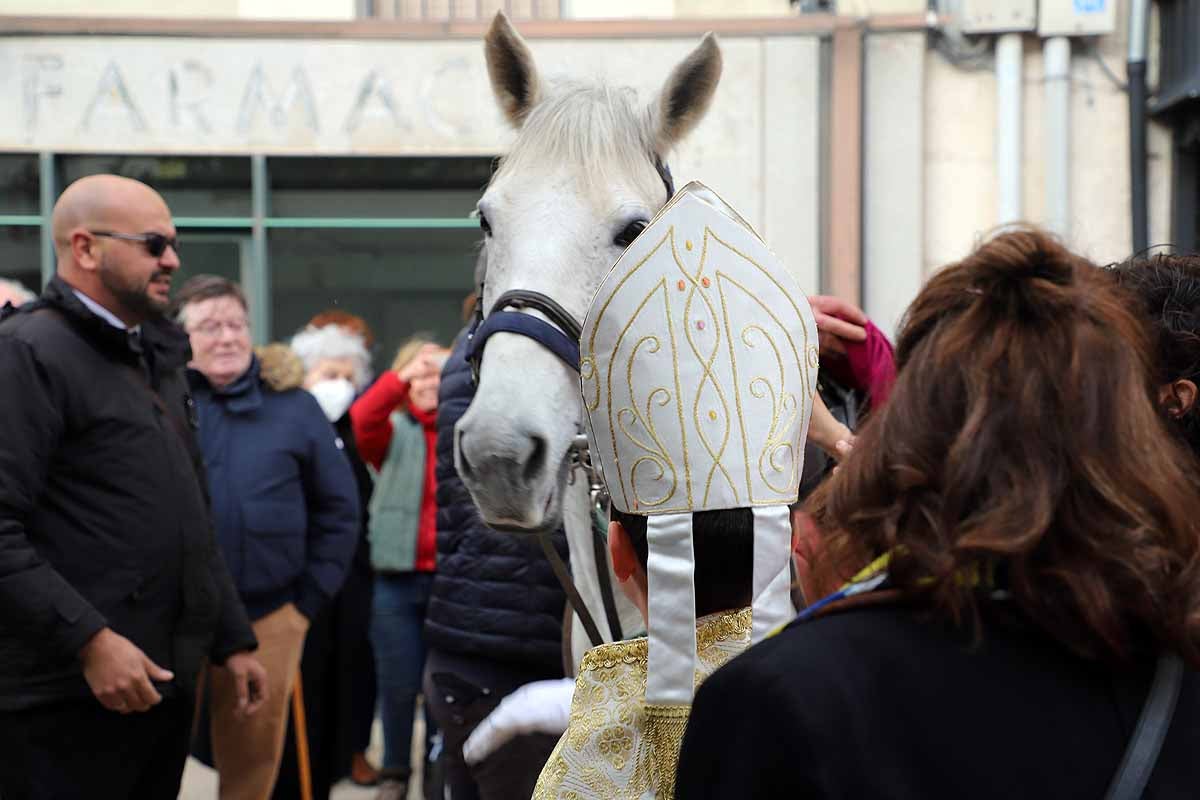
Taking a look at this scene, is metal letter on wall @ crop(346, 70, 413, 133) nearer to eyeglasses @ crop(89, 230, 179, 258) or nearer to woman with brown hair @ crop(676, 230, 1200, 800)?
eyeglasses @ crop(89, 230, 179, 258)

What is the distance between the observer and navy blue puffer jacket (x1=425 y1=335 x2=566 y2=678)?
11.8 feet

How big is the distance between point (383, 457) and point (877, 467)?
490 centimetres

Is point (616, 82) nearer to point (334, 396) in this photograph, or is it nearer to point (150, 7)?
point (150, 7)

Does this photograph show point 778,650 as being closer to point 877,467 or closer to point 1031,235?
point 877,467

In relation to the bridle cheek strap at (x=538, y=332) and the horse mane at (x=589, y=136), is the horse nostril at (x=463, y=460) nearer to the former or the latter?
the bridle cheek strap at (x=538, y=332)

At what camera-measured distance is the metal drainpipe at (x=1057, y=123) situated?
28.6ft

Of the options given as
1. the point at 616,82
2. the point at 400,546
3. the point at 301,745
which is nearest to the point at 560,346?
the point at 301,745

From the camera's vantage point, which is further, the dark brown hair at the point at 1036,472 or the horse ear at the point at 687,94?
the horse ear at the point at 687,94

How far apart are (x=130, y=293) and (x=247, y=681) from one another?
1.17 metres

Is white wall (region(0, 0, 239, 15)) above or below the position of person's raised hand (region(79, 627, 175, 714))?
above

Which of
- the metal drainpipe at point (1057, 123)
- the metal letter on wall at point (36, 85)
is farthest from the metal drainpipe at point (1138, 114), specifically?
the metal letter on wall at point (36, 85)

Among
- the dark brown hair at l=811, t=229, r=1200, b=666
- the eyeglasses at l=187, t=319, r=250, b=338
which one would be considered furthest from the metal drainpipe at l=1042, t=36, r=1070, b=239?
the dark brown hair at l=811, t=229, r=1200, b=666

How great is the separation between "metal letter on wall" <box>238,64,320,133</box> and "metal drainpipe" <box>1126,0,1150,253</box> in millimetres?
5165

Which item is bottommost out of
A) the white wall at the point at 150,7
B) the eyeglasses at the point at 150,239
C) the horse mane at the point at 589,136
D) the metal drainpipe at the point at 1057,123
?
the eyeglasses at the point at 150,239
